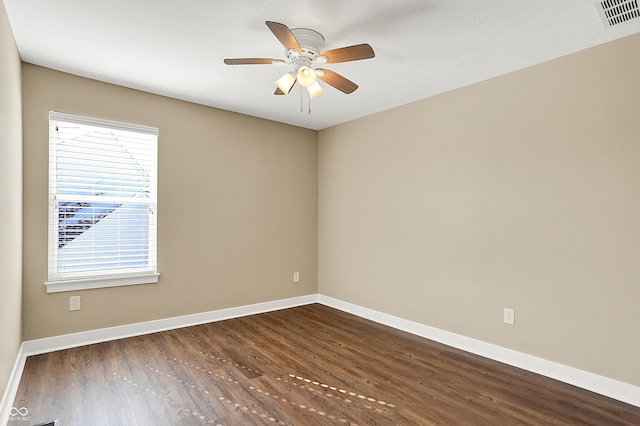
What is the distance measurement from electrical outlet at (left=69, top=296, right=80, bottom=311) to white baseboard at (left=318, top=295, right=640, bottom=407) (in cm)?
303

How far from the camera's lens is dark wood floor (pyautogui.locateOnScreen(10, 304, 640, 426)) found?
216 cm

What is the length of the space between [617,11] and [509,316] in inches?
90.1

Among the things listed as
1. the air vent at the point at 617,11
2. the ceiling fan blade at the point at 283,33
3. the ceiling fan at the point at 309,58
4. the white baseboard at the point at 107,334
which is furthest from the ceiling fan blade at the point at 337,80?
the white baseboard at the point at 107,334

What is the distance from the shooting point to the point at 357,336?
360cm

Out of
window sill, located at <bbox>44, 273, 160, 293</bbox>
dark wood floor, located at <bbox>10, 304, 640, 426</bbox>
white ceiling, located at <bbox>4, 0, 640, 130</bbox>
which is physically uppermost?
white ceiling, located at <bbox>4, 0, 640, 130</bbox>

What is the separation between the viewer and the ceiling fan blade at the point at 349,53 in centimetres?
216

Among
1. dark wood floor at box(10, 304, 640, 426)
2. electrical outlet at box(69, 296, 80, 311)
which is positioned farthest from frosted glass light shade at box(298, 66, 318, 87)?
electrical outlet at box(69, 296, 80, 311)

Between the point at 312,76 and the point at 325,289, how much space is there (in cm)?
324

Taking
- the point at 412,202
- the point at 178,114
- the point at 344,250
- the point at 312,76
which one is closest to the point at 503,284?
the point at 412,202

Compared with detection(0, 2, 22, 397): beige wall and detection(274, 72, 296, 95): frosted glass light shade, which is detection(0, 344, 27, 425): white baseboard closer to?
detection(0, 2, 22, 397): beige wall

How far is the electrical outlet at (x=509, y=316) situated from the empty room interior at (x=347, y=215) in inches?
1.5

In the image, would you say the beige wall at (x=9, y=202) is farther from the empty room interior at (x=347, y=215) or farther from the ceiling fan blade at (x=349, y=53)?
the ceiling fan blade at (x=349, y=53)

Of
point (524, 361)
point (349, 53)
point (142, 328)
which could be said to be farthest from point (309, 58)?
point (142, 328)

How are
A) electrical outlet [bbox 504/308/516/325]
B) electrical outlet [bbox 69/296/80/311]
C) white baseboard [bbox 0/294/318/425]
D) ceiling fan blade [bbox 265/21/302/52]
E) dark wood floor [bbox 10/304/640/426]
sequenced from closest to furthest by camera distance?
ceiling fan blade [bbox 265/21/302/52]
dark wood floor [bbox 10/304/640/426]
white baseboard [bbox 0/294/318/425]
electrical outlet [bbox 504/308/516/325]
electrical outlet [bbox 69/296/80/311]
